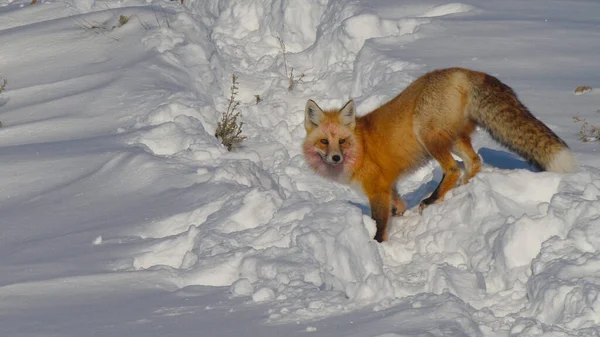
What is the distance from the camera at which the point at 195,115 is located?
26.5 feet

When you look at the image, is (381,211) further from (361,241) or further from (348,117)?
(361,241)

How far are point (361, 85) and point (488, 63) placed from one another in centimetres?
138

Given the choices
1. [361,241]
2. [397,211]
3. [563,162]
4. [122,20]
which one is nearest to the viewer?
[361,241]

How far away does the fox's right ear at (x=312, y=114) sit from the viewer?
20.9 feet

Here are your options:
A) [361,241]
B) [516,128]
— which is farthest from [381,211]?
[361,241]

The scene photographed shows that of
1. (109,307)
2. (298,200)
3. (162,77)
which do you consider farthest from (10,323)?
(162,77)

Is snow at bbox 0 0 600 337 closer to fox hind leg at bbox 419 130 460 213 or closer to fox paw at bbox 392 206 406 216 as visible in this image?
fox paw at bbox 392 206 406 216

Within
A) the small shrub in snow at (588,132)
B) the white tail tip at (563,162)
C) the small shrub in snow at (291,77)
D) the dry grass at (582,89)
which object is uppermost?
the small shrub in snow at (291,77)

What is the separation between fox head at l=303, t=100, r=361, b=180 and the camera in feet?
20.3

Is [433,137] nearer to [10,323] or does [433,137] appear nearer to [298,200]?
[298,200]

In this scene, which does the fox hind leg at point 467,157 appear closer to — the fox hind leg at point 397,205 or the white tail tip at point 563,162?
the fox hind leg at point 397,205

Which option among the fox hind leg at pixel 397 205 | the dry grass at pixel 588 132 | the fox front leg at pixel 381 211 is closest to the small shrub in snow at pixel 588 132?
the dry grass at pixel 588 132

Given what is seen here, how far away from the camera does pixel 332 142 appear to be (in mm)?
6199

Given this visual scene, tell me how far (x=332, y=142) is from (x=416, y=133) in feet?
2.06
